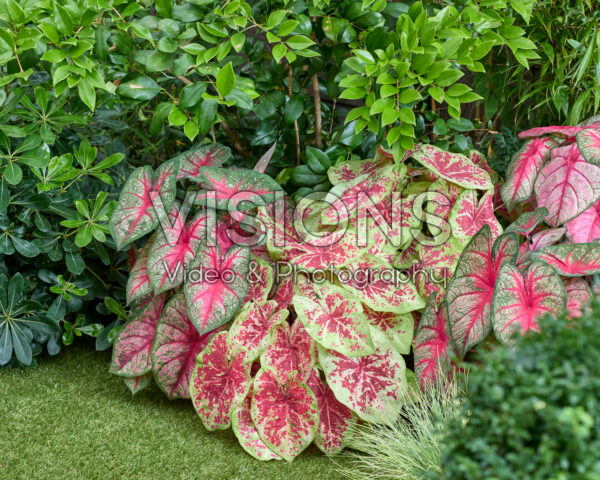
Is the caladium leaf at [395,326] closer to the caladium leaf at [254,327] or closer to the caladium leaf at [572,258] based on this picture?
the caladium leaf at [254,327]

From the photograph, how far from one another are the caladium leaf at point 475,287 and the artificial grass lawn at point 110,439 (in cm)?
49

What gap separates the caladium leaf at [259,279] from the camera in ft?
5.26

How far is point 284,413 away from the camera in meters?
1.48

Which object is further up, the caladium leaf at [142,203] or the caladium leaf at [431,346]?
the caladium leaf at [142,203]

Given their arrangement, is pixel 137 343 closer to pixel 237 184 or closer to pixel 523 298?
pixel 237 184

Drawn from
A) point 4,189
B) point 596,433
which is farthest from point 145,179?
point 596,433

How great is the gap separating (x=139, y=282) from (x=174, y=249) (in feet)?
0.50

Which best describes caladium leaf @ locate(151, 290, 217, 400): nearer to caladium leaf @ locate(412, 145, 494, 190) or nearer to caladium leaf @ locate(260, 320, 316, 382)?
caladium leaf @ locate(260, 320, 316, 382)

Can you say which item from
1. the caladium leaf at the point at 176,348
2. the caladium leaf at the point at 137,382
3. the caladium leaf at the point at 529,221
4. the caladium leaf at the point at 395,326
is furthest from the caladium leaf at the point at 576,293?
the caladium leaf at the point at 137,382

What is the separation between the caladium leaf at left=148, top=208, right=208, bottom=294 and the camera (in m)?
1.55

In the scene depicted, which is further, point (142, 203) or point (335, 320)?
point (142, 203)

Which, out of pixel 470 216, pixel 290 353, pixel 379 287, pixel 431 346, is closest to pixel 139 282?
pixel 290 353

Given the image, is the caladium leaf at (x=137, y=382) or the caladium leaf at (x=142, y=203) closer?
the caladium leaf at (x=142, y=203)

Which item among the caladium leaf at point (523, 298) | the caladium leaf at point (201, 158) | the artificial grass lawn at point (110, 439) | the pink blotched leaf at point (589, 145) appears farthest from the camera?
the caladium leaf at point (201, 158)
